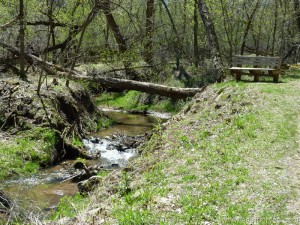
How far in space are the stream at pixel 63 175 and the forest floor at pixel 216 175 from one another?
994 mm

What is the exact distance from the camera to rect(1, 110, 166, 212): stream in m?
10.0

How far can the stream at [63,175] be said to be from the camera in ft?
32.8

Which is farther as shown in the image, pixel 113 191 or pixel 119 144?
pixel 119 144

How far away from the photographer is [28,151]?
42.3ft

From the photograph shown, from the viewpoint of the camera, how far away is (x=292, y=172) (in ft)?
24.5

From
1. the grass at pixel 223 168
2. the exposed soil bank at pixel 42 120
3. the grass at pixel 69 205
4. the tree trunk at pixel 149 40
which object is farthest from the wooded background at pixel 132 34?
the grass at pixel 69 205

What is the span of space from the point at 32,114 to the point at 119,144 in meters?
3.48

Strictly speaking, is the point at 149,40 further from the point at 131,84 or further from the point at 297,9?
the point at 297,9

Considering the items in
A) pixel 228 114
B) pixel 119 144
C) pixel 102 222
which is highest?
pixel 228 114

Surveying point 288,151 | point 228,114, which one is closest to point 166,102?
point 228,114

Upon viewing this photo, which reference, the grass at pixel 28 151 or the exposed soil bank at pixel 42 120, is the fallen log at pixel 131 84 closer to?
the exposed soil bank at pixel 42 120

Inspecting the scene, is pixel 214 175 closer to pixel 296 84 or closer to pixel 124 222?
pixel 124 222

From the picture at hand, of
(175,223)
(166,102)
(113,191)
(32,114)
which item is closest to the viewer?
(175,223)

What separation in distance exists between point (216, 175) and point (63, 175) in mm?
6145
